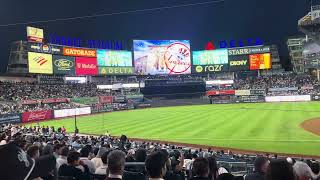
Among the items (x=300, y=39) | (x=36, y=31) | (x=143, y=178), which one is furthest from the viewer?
(x=300, y=39)

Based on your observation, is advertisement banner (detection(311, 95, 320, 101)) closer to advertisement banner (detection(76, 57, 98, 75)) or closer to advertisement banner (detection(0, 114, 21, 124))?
advertisement banner (detection(76, 57, 98, 75))

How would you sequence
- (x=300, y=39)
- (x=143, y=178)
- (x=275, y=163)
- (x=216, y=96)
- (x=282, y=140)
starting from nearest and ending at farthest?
(x=275, y=163) < (x=143, y=178) < (x=282, y=140) < (x=216, y=96) < (x=300, y=39)

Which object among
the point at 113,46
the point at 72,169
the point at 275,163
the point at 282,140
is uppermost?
the point at 113,46

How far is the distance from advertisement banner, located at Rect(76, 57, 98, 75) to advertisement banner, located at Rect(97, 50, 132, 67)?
6.40 feet

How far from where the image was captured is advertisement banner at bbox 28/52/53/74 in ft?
230

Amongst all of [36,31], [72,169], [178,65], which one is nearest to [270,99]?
[178,65]

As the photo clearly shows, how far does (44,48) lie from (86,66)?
41.6 ft

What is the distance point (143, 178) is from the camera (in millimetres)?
5727

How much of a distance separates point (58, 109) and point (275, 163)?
5807 cm

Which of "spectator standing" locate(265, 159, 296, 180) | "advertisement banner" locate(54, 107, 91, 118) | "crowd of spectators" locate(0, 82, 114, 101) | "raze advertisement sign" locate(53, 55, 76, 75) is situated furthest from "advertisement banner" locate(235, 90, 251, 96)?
"spectator standing" locate(265, 159, 296, 180)

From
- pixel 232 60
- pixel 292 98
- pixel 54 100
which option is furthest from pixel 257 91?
pixel 54 100

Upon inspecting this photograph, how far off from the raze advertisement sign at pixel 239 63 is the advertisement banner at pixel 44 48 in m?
44.1

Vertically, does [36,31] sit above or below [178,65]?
above

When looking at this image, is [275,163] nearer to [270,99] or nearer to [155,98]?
[270,99]
